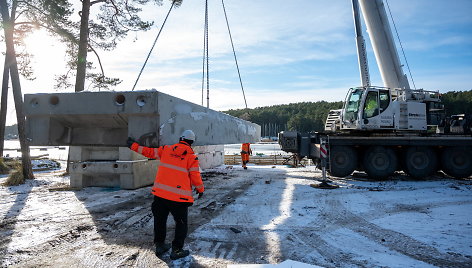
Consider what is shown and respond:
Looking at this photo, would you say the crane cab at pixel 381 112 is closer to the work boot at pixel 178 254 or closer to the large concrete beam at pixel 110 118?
the large concrete beam at pixel 110 118

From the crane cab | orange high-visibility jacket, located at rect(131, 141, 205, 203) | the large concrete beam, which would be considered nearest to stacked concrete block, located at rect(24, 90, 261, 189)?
the large concrete beam

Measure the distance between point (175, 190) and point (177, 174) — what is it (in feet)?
0.58

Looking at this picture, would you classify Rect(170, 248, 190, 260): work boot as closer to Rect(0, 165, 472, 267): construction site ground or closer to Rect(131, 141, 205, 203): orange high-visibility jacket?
Rect(0, 165, 472, 267): construction site ground

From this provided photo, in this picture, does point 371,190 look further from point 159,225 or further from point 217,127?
point 159,225

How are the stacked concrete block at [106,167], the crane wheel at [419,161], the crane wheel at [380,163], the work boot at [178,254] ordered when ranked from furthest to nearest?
the crane wheel at [419,161] → the crane wheel at [380,163] → the stacked concrete block at [106,167] → the work boot at [178,254]

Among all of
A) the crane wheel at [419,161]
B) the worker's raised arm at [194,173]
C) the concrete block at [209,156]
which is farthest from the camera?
the concrete block at [209,156]

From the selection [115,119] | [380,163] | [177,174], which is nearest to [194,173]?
[177,174]

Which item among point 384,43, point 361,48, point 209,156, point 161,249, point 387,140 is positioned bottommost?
point 161,249

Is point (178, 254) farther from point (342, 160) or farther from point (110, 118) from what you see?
point (342, 160)

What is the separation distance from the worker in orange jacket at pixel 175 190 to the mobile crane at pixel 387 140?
6.64 meters

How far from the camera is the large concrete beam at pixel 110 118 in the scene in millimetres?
3605

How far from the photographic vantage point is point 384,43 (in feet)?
35.9

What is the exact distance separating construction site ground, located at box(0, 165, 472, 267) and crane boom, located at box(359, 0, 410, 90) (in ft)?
16.1

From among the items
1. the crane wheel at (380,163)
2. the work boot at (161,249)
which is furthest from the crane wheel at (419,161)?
the work boot at (161,249)
